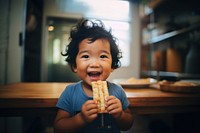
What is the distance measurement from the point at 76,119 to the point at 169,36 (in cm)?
147

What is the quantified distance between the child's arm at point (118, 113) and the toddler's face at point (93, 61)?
0.09 m

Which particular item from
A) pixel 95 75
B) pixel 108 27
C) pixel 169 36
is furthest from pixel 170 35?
pixel 95 75

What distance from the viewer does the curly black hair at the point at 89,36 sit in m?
0.52

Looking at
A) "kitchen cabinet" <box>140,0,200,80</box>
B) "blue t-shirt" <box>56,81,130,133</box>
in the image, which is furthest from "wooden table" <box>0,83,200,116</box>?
"kitchen cabinet" <box>140,0,200,80</box>

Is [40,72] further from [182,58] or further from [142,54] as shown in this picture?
[142,54]

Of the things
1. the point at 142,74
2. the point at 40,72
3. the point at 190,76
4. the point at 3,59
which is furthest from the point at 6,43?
the point at 142,74

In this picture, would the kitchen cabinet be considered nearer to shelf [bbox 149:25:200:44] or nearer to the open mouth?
shelf [bbox 149:25:200:44]

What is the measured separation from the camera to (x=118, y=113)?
45 cm

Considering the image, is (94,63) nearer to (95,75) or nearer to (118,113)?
(95,75)

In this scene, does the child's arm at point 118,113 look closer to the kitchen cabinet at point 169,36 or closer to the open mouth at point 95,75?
the open mouth at point 95,75

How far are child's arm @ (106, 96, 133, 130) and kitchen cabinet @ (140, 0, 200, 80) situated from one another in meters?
0.58

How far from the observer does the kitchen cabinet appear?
1317 millimetres

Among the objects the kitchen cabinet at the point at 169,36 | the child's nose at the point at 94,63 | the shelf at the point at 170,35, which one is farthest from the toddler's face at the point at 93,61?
the shelf at the point at 170,35

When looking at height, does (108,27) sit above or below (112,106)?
above
